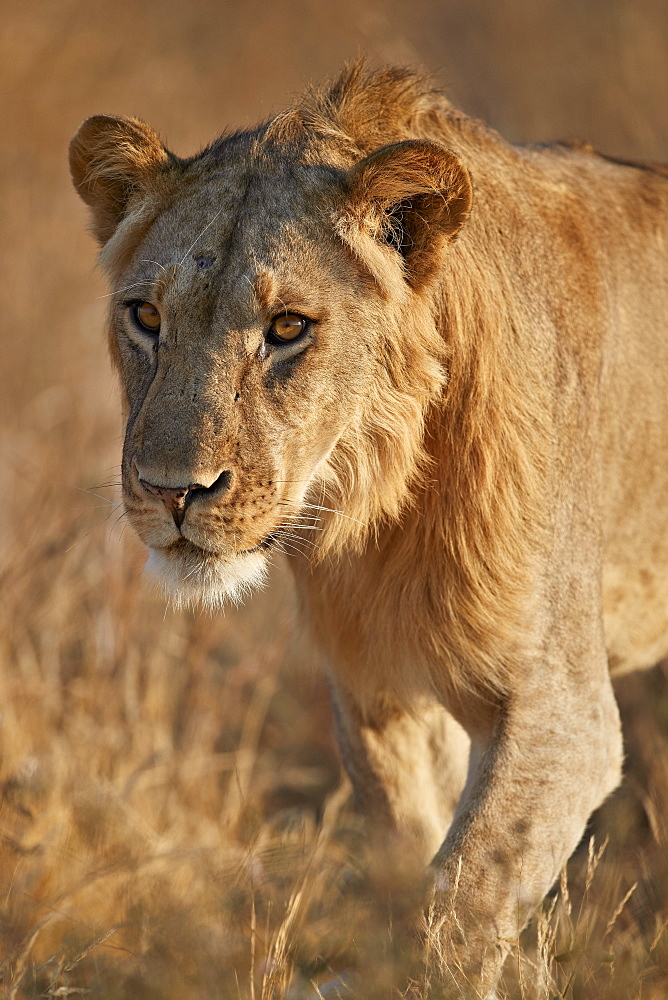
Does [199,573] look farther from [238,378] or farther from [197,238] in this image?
[197,238]

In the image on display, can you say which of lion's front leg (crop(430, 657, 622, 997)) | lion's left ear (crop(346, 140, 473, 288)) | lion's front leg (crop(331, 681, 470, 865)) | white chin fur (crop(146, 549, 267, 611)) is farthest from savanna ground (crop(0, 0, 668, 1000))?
lion's left ear (crop(346, 140, 473, 288))

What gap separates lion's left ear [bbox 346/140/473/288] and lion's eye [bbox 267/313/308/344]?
335 mm

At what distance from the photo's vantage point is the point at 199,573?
9.71 feet

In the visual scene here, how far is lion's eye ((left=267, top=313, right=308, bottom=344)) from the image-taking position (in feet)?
9.77

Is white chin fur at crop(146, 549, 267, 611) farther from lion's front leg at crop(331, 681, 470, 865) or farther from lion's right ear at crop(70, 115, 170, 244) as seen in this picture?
lion's right ear at crop(70, 115, 170, 244)

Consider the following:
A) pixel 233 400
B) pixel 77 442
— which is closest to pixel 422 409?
pixel 233 400

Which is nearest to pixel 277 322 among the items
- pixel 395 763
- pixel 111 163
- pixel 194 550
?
pixel 194 550

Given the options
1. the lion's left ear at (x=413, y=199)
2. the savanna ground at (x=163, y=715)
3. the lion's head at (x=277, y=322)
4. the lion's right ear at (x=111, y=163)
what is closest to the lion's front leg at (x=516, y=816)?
the savanna ground at (x=163, y=715)

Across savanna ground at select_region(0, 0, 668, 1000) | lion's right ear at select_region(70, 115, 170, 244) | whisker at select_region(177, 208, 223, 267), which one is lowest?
savanna ground at select_region(0, 0, 668, 1000)

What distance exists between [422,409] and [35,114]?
25.9 ft

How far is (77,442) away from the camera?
677cm

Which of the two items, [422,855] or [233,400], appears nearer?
[233,400]

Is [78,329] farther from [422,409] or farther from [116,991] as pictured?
[116,991]

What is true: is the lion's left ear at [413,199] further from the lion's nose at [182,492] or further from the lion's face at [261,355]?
the lion's nose at [182,492]
